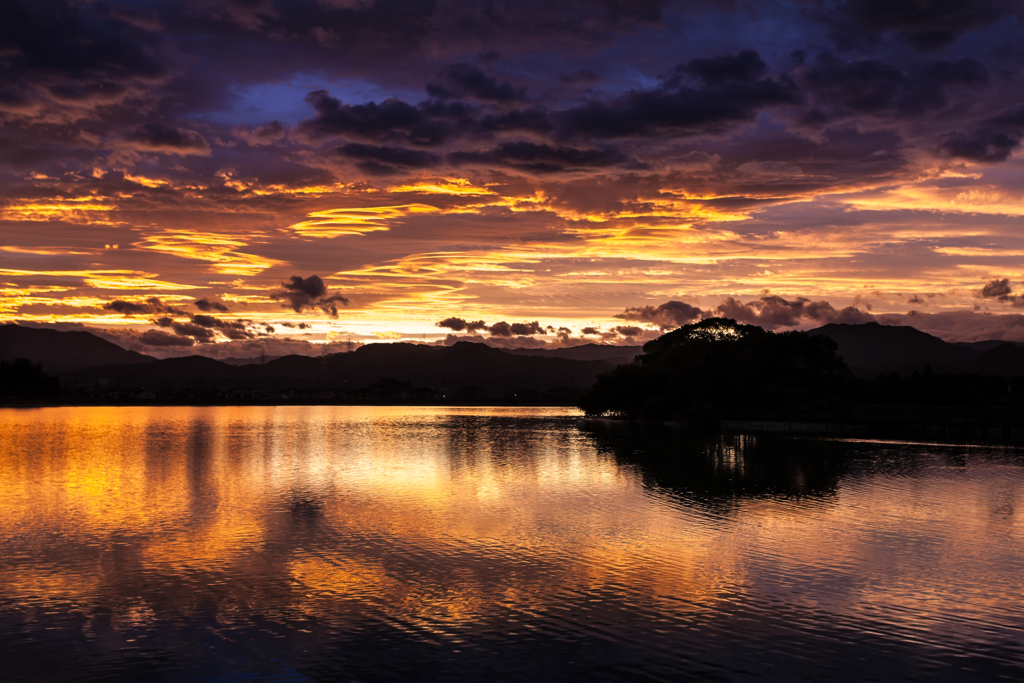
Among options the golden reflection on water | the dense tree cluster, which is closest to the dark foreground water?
the golden reflection on water

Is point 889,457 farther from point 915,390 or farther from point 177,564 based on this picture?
point 915,390

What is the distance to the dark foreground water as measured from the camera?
638 inches

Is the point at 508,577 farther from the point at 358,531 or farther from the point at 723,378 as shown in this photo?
the point at 723,378

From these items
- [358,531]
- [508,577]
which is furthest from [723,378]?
[508,577]

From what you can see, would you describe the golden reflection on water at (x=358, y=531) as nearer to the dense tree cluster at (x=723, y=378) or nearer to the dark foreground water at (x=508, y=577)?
the dark foreground water at (x=508, y=577)

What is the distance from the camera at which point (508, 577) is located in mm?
23391

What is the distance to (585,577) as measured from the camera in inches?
920

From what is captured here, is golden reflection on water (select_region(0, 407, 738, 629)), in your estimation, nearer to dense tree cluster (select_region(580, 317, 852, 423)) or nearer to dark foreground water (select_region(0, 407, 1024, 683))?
dark foreground water (select_region(0, 407, 1024, 683))

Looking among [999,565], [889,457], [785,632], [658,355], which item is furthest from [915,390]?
[785,632]

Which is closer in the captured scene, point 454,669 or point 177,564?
point 454,669

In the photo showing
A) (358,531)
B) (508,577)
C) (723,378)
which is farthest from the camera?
(723,378)

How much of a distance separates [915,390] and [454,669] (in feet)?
513

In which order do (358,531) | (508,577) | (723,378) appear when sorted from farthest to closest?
(723,378)
(358,531)
(508,577)

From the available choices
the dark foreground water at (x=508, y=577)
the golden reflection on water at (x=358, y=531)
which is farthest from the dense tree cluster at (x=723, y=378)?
the dark foreground water at (x=508, y=577)
